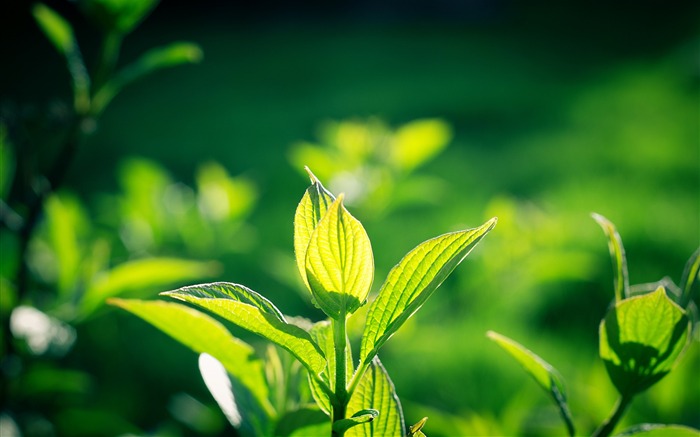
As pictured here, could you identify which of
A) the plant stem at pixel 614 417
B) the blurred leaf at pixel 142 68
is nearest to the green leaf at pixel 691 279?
the plant stem at pixel 614 417

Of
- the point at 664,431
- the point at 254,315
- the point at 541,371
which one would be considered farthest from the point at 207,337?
the point at 664,431

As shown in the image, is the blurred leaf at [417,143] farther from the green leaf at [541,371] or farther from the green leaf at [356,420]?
the green leaf at [356,420]

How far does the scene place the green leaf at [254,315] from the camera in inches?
16.2

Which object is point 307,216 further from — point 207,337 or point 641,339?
point 641,339

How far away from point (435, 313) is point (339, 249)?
4.26 feet

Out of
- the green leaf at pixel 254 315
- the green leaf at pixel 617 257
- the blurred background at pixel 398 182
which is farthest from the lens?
the blurred background at pixel 398 182

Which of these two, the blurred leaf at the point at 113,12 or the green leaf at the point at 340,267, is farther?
the blurred leaf at the point at 113,12

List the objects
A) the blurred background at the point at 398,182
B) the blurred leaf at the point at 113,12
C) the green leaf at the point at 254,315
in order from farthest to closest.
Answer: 1. the blurred background at the point at 398,182
2. the blurred leaf at the point at 113,12
3. the green leaf at the point at 254,315

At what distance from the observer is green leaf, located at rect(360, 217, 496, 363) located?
436mm

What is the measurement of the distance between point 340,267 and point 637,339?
276 millimetres

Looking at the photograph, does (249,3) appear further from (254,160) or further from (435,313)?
(435,313)

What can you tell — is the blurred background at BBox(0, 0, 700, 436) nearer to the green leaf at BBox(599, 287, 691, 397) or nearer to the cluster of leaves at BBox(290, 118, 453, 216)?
the cluster of leaves at BBox(290, 118, 453, 216)

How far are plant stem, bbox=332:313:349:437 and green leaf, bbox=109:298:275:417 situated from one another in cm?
12

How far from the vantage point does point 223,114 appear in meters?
4.90
